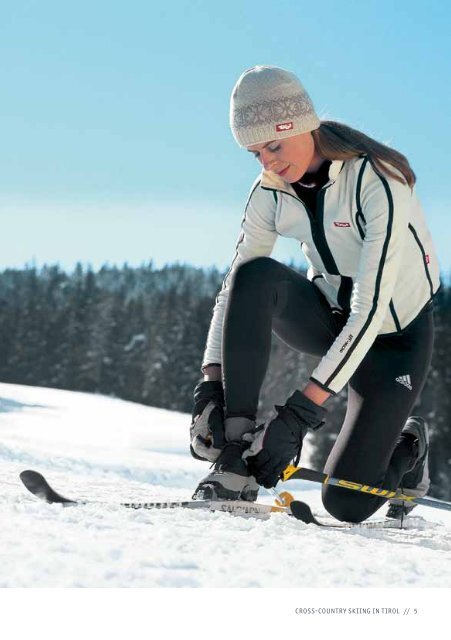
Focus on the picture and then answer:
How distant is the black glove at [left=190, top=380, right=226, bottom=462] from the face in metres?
0.81

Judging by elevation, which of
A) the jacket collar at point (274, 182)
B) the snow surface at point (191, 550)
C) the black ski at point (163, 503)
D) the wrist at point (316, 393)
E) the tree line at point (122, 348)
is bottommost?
the tree line at point (122, 348)

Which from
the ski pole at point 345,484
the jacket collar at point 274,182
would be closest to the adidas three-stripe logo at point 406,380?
the ski pole at point 345,484

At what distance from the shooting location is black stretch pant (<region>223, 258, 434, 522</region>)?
9.29 ft

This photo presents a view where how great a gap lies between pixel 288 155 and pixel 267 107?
19cm

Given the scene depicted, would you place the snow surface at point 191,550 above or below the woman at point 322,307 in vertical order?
below

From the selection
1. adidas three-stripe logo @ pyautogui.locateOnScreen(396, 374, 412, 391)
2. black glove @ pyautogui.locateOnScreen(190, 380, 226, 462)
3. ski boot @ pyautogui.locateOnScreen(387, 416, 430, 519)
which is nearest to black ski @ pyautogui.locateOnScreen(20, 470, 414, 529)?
black glove @ pyautogui.locateOnScreen(190, 380, 226, 462)

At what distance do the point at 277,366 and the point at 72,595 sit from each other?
137ft

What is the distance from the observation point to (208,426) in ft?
8.87

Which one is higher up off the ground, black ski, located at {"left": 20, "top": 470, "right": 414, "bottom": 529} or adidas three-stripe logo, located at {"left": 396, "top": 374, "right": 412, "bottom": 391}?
adidas three-stripe logo, located at {"left": 396, "top": 374, "right": 412, "bottom": 391}

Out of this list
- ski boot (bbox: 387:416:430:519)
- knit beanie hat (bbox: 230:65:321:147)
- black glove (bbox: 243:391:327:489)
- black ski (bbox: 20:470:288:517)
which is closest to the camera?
black ski (bbox: 20:470:288:517)

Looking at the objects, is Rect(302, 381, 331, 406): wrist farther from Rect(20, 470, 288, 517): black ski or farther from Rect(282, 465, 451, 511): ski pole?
Rect(20, 470, 288, 517): black ski

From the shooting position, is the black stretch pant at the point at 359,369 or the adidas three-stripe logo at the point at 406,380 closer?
the black stretch pant at the point at 359,369

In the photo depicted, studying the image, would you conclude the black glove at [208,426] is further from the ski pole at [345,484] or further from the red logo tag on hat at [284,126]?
the red logo tag on hat at [284,126]

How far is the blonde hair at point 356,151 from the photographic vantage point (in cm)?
287
